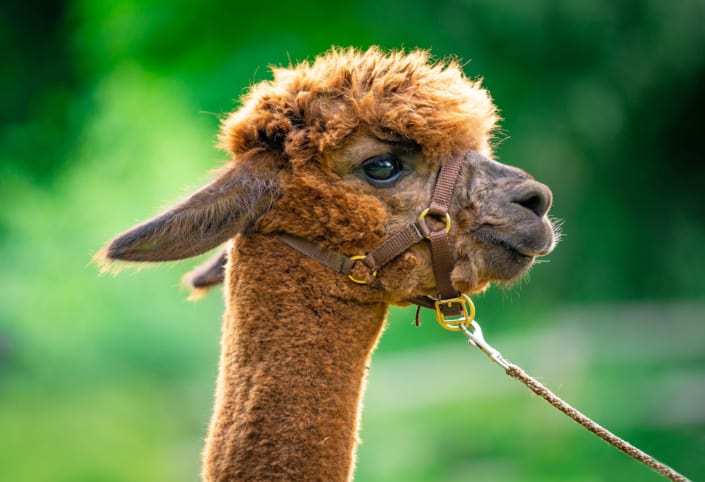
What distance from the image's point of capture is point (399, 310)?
395 inches

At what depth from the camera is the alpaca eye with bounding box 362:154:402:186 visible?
275 centimetres

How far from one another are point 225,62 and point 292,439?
8090 mm

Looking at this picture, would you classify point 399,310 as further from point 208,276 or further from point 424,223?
point 424,223

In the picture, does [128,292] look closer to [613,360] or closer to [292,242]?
[613,360]

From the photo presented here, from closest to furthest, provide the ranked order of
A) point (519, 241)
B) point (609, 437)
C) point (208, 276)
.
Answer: point (609, 437) → point (519, 241) → point (208, 276)

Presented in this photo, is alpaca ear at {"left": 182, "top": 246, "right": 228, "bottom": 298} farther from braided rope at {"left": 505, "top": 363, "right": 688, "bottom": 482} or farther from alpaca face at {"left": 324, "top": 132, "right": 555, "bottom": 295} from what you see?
braided rope at {"left": 505, "top": 363, "right": 688, "bottom": 482}

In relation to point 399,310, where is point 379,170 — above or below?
below

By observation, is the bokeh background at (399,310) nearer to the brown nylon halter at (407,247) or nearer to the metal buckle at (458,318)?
the metal buckle at (458,318)

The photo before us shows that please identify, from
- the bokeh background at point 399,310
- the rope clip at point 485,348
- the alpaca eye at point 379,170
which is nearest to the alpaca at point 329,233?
the alpaca eye at point 379,170

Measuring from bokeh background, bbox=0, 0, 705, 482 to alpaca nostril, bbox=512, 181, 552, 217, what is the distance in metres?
5.46

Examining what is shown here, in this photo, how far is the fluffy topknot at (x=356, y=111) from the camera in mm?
2729

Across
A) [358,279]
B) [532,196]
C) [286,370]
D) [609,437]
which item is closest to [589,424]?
[609,437]

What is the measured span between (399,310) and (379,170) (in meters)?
7.39

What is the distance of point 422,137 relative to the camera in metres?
2.75
